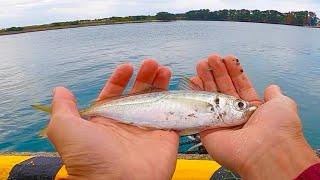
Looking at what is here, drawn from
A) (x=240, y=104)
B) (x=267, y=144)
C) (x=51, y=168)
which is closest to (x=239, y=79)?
(x=240, y=104)

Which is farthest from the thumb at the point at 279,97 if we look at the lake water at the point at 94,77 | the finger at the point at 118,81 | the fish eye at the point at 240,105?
the lake water at the point at 94,77

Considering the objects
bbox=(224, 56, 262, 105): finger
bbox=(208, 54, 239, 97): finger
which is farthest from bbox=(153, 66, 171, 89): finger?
bbox=(224, 56, 262, 105): finger

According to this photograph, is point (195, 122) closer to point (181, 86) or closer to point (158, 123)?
point (158, 123)

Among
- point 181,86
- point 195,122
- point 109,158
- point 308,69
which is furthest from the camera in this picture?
point 308,69

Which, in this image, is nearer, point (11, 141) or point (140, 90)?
point (140, 90)

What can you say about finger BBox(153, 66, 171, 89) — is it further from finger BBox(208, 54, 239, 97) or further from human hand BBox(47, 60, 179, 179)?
→ human hand BBox(47, 60, 179, 179)

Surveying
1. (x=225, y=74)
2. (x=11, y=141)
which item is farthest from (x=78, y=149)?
(x=11, y=141)
